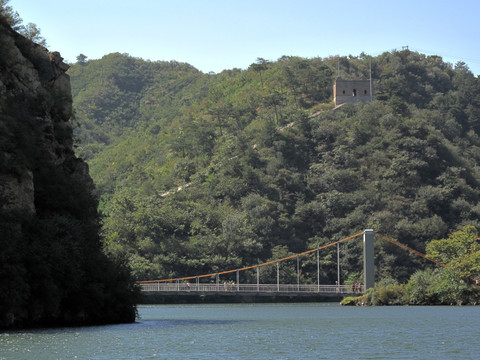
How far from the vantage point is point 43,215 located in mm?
34719

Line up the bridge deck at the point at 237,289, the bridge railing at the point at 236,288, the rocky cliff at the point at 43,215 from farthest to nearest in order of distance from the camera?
the bridge railing at the point at 236,288 < the bridge deck at the point at 237,289 < the rocky cliff at the point at 43,215

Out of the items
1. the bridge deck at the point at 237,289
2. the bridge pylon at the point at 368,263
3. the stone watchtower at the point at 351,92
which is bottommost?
the bridge deck at the point at 237,289

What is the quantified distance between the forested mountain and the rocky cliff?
1452 inches

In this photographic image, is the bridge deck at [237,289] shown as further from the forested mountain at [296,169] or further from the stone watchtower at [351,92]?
the stone watchtower at [351,92]

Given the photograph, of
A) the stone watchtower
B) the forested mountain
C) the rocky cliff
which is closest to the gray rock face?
the rocky cliff

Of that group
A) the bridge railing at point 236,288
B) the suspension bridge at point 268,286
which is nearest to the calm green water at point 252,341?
the suspension bridge at point 268,286

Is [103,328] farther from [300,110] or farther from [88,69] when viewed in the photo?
[88,69]

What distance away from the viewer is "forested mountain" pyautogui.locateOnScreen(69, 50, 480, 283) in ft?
272

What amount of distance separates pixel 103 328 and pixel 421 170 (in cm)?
6562

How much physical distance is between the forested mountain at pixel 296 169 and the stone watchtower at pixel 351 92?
1.91m

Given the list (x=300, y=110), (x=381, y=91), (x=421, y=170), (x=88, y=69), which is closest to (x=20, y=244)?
(x=421, y=170)

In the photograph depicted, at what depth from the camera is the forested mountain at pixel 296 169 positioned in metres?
82.9

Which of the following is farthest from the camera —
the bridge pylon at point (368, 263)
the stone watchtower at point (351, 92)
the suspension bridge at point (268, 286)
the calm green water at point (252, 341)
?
the stone watchtower at point (351, 92)

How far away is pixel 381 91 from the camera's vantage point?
375 ft
